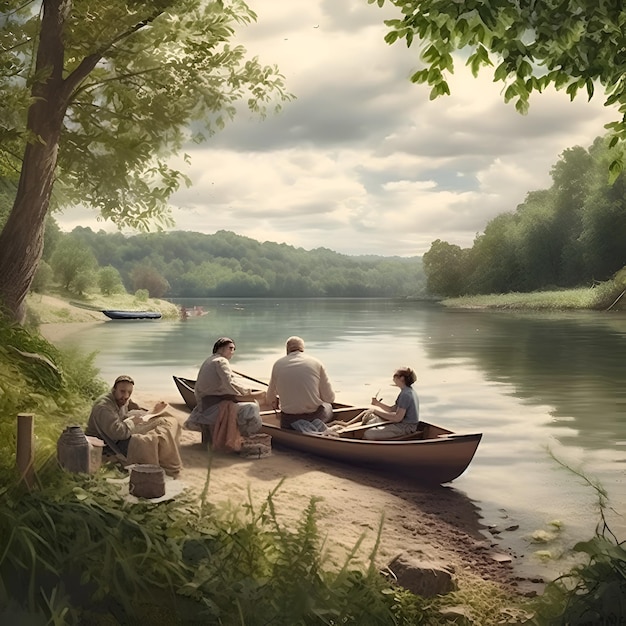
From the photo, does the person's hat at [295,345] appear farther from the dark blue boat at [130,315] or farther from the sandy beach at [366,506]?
the dark blue boat at [130,315]

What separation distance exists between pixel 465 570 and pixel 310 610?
9.75 ft

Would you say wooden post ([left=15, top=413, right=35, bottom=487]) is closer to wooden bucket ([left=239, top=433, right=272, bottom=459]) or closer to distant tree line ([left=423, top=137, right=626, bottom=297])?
wooden bucket ([left=239, top=433, right=272, bottom=459])

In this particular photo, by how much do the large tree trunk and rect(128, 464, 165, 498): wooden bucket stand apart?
4.82 meters

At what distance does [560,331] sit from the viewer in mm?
37500

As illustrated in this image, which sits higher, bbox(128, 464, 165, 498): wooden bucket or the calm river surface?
bbox(128, 464, 165, 498): wooden bucket

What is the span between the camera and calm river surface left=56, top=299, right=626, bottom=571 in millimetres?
10242

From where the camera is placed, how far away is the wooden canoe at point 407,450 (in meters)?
9.56

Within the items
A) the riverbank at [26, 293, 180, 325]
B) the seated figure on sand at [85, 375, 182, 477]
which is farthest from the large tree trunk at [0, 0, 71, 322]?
the riverbank at [26, 293, 180, 325]

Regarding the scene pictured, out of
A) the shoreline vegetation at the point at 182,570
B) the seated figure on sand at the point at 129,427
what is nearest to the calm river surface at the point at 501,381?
the shoreline vegetation at the point at 182,570

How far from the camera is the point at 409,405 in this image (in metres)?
10.1

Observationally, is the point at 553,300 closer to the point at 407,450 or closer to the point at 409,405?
the point at 409,405

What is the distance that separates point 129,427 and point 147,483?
7.03 ft

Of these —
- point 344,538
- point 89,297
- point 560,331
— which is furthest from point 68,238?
point 344,538

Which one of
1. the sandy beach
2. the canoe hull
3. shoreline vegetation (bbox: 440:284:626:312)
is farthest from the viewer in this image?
shoreline vegetation (bbox: 440:284:626:312)
